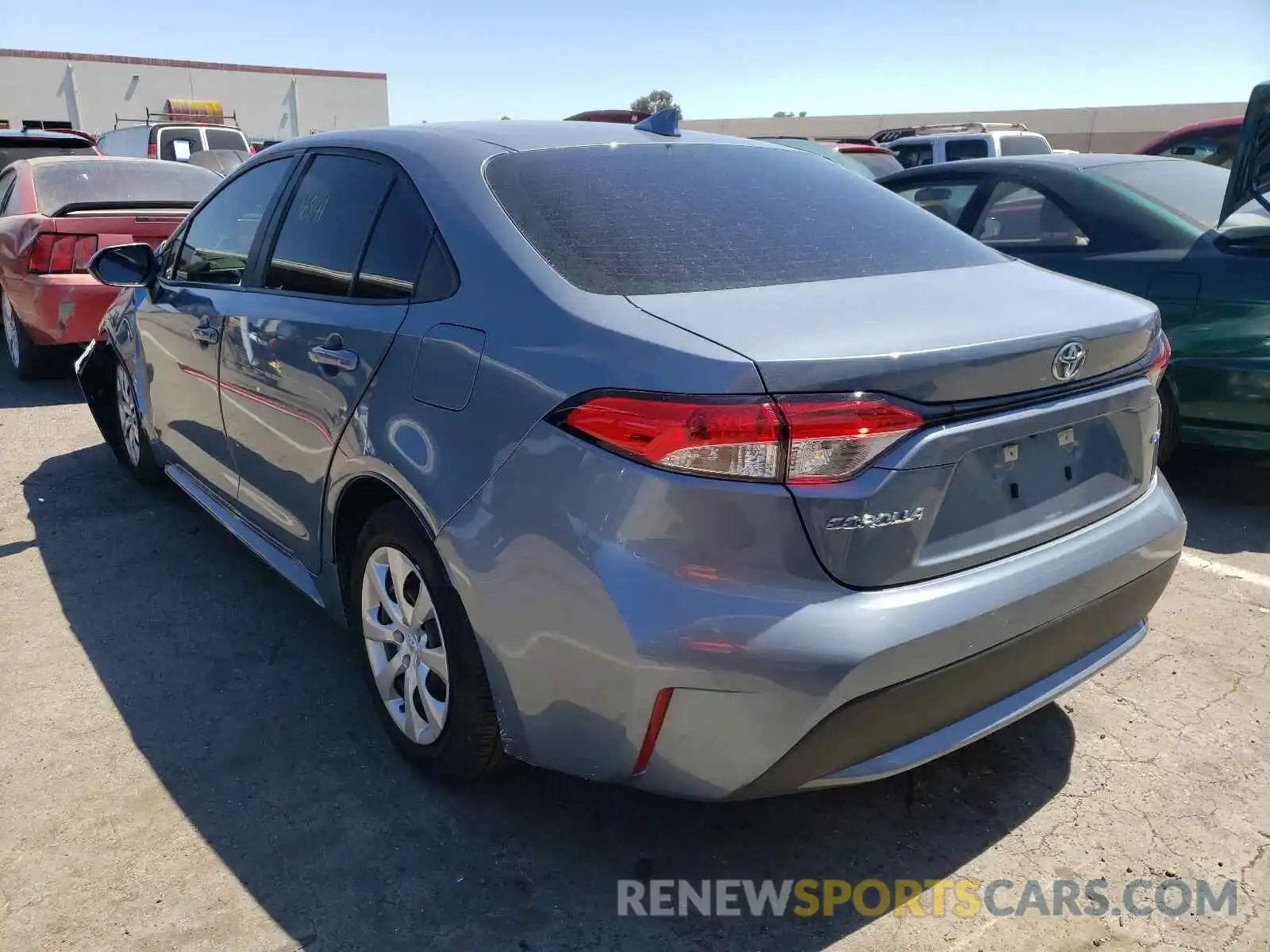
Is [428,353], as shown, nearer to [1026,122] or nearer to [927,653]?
[927,653]

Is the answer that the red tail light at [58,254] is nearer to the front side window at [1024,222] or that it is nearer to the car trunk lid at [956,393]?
the front side window at [1024,222]

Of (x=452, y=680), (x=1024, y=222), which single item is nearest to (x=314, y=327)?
(x=452, y=680)

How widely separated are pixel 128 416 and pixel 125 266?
1.02m

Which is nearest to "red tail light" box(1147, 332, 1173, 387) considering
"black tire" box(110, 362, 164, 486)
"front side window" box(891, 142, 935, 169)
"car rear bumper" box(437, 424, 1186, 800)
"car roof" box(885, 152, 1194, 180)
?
"car rear bumper" box(437, 424, 1186, 800)

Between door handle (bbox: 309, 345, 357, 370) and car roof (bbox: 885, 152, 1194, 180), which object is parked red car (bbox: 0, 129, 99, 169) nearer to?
car roof (bbox: 885, 152, 1194, 180)

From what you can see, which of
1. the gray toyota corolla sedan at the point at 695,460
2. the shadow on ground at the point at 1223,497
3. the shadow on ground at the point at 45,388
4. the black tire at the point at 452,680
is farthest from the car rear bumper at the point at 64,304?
the shadow on ground at the point at 1223,497

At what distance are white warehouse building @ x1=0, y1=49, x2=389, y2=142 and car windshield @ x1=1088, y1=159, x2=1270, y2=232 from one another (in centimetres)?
3380

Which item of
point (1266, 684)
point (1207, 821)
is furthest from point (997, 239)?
point (1207, 821)

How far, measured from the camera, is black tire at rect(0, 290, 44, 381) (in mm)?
7156

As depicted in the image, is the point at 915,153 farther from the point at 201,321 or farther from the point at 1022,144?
the point at 201,321

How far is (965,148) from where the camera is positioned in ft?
43.3

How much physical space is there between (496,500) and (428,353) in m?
0.48

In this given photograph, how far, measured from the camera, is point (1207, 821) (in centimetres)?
254

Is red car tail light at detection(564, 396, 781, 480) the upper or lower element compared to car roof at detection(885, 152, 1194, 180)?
lower
